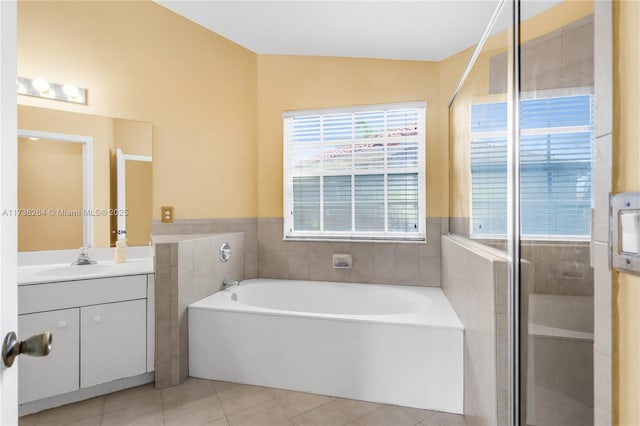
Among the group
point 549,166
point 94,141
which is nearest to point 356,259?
point 549,166

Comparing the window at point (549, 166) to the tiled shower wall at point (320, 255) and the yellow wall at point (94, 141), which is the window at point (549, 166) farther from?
the yellow wall at point (94, 141)

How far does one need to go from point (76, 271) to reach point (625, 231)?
104 inches

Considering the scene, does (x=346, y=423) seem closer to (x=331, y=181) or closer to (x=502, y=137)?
(x=502, y=137)

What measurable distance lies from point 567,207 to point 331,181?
2.23 m

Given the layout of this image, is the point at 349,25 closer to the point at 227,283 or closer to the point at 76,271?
the point at 227,283

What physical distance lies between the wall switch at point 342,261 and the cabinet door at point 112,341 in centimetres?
151

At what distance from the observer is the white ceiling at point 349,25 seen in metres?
2.28

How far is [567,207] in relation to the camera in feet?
2.88

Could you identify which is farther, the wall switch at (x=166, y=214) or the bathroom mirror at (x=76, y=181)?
the wall switch at (x=166, y=214)

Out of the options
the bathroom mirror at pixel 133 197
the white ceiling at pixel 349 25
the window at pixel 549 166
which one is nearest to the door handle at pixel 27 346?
the window at pixel 549 166

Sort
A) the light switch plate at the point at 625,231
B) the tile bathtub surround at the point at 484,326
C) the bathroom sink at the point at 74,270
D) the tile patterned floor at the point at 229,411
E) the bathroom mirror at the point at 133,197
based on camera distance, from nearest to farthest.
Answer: the light switch plate at the point at 625,231 < the tile bathtub surround at the point at 484,326 < the tile patterned floor at the point at 229,411 < the bathroom sink at the point at 74,270 < the bathroom mirror at the point at 133,197

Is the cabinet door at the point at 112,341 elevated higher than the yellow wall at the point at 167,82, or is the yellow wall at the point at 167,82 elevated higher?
the yellow wall at the point at 167,82

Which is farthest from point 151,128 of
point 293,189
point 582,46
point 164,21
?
point 582,46

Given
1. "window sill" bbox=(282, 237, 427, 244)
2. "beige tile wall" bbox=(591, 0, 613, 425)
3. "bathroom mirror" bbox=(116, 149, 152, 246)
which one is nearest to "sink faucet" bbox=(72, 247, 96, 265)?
"bathroom mirror" bbox=(116, 149, 152, 246)
